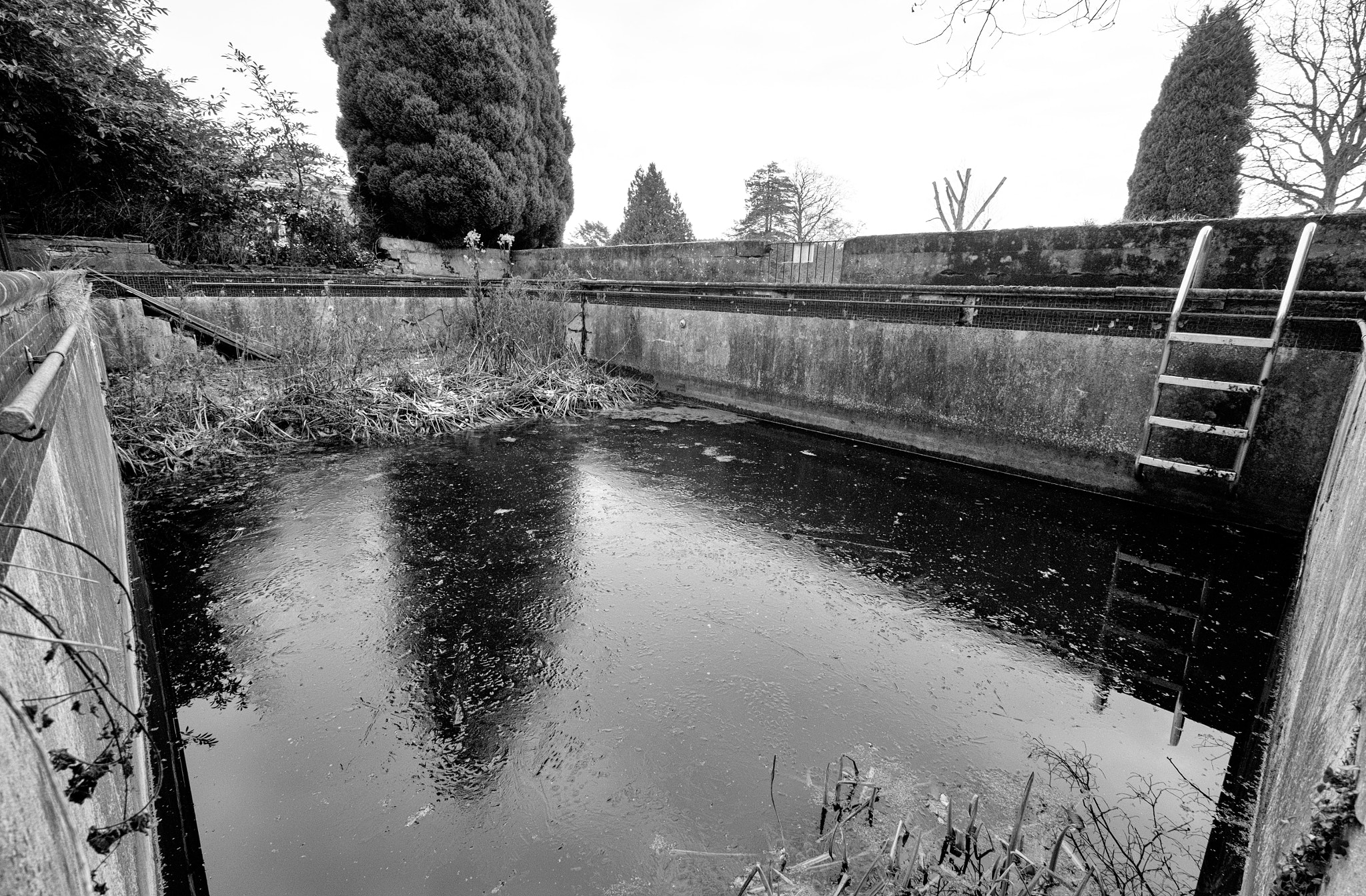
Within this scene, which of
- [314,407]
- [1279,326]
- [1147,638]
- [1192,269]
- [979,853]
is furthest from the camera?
[314,407]

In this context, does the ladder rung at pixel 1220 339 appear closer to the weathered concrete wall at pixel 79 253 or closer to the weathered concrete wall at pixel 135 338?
the weathered concrete wall at pixel 135 338

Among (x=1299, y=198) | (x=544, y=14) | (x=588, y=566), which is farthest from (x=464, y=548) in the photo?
(x=1299, y=198)

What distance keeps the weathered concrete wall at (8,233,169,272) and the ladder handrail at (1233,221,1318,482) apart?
11.2m

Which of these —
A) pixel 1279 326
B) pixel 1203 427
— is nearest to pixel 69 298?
pixel 1203 427

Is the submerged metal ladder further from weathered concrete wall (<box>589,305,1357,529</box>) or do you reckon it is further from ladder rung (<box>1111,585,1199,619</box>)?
weathered concrete wall (<box>589,305,1357,529</box>)

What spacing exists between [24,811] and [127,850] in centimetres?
95

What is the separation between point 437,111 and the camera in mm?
12102

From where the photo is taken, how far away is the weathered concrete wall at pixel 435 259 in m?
12.4

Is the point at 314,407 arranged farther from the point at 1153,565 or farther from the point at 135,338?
the point at 1153,565

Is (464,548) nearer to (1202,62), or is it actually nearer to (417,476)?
(417,476)

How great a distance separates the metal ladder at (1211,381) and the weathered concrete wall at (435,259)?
437 inches

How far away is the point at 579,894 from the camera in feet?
5.28

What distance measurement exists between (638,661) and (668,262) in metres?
7.54

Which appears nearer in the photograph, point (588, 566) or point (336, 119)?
point (588, 566)
